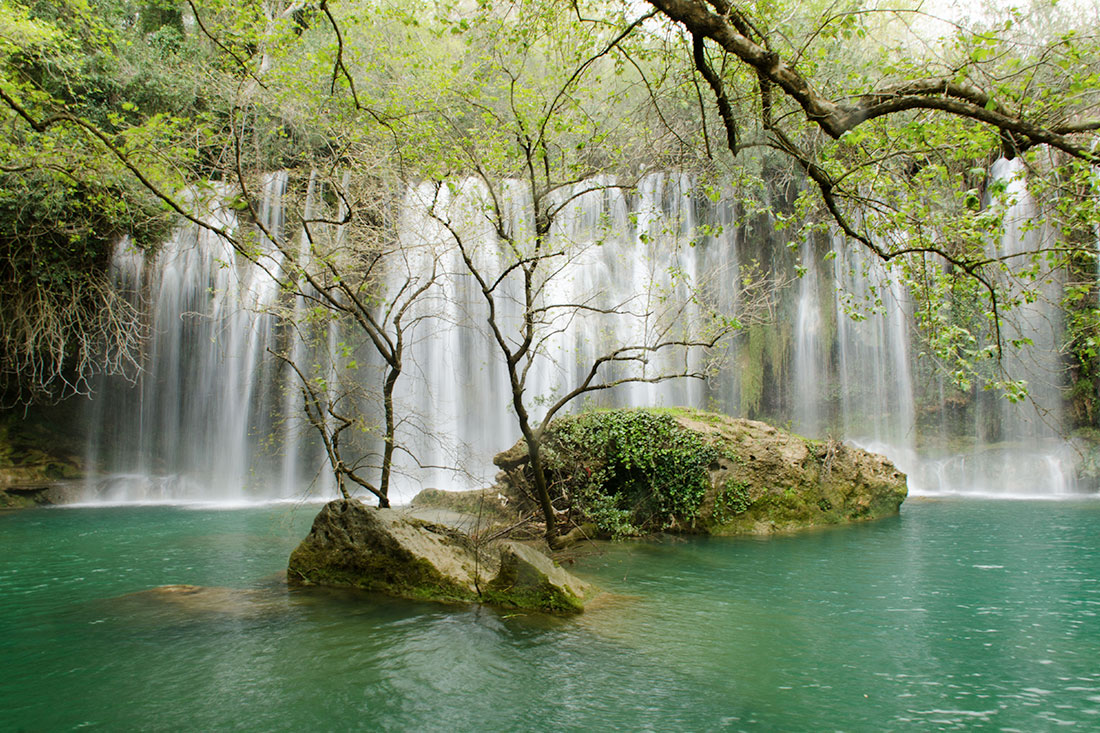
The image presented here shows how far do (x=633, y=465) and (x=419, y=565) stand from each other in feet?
15.0

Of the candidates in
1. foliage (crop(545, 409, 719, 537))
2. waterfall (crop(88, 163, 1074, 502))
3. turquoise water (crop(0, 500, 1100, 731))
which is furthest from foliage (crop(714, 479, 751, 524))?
waterfall (crop(88, 163, 1074, 502))

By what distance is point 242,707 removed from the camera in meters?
4.11

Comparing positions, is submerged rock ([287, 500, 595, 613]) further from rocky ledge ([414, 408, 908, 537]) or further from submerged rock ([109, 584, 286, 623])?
rocky ledge ([414, 408, 908, 537])

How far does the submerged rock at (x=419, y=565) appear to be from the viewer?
19.9 ft

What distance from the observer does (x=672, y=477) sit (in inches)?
404

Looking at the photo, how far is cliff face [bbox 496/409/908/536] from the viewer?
10117 millimetres

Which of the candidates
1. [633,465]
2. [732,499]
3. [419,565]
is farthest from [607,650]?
[732,499]

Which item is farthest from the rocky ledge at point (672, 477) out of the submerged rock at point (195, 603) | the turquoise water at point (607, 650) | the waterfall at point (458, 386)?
the waterfall at point (458, 386)

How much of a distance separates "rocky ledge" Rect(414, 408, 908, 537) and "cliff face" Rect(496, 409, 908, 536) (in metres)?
0.02

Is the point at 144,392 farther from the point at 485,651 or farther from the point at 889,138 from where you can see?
the point at 889,138

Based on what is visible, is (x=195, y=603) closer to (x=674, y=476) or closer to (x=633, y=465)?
(x=633, y=465)

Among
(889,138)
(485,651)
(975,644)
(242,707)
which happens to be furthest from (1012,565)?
(242,707)

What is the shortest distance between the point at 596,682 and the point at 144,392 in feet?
58.0

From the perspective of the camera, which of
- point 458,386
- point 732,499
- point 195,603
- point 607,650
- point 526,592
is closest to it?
point 607,650
